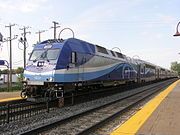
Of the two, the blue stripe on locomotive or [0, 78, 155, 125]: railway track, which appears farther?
the blue stripe on locomotive

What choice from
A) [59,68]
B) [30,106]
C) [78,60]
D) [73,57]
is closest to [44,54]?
[59,68]

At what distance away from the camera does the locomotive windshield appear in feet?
62.3

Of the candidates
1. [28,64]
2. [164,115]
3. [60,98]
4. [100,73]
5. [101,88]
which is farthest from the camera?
[101,88]

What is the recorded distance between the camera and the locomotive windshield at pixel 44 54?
748 inches

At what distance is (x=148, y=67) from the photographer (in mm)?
53812

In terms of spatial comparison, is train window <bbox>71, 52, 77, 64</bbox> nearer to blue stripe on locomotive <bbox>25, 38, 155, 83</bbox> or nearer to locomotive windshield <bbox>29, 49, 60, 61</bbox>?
blue stripe on locomotive <bbox>25, 38, 155, 83</bbox>

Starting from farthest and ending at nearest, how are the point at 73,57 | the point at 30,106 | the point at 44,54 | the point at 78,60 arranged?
the point at 78,60, the point at 73,57, the point at 44,54, the point at 30,106

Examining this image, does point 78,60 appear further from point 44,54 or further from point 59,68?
point 59,68

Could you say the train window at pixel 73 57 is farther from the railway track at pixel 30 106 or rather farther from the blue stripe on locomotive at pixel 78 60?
the railway track at pixel 30 106

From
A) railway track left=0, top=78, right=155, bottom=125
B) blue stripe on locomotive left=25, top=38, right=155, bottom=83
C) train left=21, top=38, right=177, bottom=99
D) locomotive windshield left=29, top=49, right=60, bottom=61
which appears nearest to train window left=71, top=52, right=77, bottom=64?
train left=21, top=38, right=177, bottom=99

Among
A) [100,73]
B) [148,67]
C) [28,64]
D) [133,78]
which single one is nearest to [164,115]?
[28,64]

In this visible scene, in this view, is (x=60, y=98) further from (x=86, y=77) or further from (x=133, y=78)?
(x=133, y=78)

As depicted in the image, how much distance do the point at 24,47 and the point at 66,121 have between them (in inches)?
1637

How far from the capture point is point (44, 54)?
63.7ft
